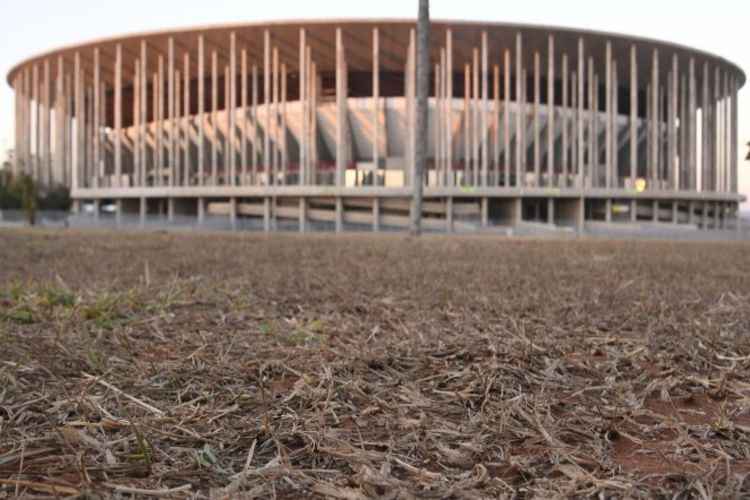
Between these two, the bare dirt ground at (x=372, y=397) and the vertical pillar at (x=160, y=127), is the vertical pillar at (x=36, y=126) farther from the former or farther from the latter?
the bare dirt ground at (x=372, y=397)

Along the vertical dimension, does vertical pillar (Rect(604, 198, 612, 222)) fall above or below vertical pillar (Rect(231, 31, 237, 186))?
below

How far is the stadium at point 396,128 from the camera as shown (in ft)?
151

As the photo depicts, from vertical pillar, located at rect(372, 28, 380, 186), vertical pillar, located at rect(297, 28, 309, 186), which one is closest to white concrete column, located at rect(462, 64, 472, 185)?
vertical pillar, located at rect(372, 28, 380, 186)

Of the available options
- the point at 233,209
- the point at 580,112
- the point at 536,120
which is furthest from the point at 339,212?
the point at 580,112

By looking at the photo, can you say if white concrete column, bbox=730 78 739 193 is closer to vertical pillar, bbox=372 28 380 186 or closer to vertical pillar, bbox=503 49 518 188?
vertical pillar, bbox=503 49 518 188

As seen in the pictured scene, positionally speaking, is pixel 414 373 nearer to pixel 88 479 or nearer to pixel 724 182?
pixel 88 479

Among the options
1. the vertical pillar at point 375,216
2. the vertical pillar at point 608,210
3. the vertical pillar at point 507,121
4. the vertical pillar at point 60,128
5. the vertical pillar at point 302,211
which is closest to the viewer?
the vertical pillar at point 375,216

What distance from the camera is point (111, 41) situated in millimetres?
48188

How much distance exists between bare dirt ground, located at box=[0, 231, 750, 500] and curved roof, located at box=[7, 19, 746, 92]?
42.7 metres

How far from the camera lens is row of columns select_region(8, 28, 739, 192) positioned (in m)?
46.8

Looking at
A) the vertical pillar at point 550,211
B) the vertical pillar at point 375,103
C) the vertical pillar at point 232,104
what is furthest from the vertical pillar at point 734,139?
the vertical pillar at point 232,104

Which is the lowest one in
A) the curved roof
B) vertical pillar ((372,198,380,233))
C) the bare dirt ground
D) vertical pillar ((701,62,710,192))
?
the bare dirt ground

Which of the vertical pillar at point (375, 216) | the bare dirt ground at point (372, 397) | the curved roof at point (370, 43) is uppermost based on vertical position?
the curved roof at point (370, 43)

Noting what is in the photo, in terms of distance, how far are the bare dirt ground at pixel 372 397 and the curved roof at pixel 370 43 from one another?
42.7 metres
